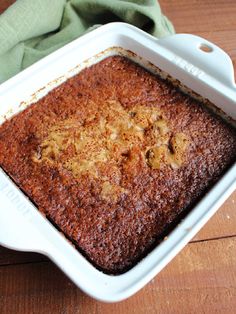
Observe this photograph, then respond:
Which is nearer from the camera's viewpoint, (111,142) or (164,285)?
(164,285)

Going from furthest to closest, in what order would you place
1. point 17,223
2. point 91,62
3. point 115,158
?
point 91,62, point 115,158, point 17,223

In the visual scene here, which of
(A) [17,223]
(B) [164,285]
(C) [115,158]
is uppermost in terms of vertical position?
(A) [17,223]

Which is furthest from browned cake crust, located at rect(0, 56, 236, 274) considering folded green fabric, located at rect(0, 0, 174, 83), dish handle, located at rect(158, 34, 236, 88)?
folded green fabric, located at rect(0, 0, 174, 83)

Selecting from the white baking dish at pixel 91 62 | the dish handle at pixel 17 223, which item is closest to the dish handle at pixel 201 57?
the white baking dish at pixel 91 62

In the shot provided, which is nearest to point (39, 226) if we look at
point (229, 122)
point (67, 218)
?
point (67, 218)

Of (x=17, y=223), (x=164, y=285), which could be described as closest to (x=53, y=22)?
(x=17, y=223)

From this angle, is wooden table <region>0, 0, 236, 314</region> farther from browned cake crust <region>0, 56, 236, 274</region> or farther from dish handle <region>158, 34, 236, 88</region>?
dish handle <region>158, 34, 236, 88</region>

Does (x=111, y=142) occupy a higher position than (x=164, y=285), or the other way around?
(x=111, y=142)

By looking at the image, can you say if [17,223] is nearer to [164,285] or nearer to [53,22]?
[164,285]
